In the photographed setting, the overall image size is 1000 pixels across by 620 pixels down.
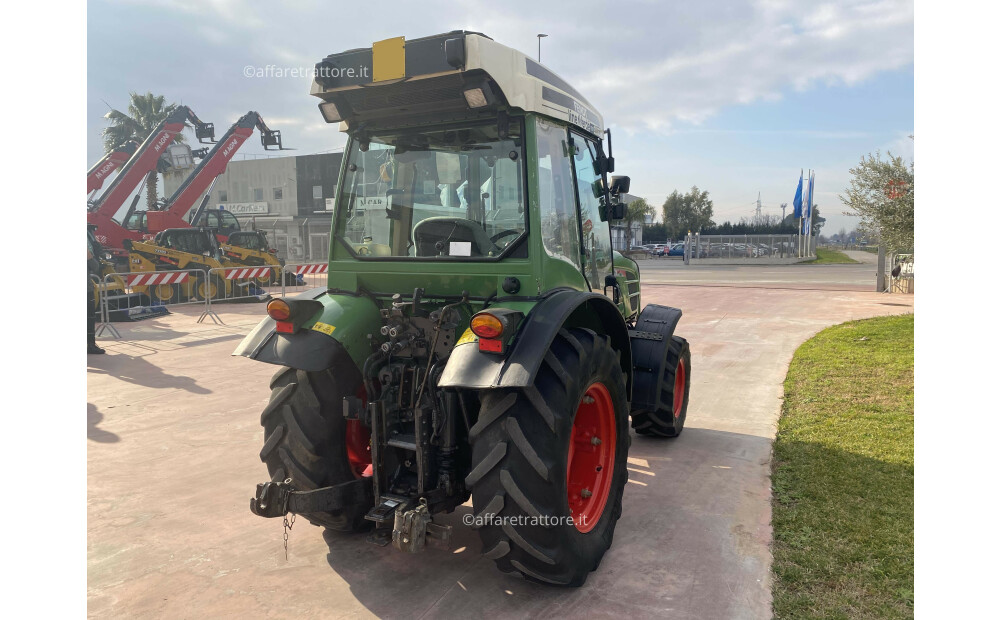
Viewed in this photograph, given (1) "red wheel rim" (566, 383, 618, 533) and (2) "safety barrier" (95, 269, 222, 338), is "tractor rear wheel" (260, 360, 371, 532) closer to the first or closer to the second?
(1) "red wheel rim" (566, 383, 618, 533)

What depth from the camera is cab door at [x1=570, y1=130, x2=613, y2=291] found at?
4.30 metres

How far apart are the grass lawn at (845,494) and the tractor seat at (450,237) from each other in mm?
2409

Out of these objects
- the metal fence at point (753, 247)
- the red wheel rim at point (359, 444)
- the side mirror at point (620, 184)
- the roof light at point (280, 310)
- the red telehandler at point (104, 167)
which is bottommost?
the red wheel rim at point (359, 444)

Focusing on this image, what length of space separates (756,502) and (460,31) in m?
3.64

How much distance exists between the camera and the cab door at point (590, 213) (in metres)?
4.30

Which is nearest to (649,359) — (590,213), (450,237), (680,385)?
(680,385)

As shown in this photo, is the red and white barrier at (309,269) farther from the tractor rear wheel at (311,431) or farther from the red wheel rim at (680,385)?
the tractor rear wheel at (311,431)

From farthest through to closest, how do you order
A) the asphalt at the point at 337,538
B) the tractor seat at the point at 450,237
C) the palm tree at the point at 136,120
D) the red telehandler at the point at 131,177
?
1. the palm tree at the point at 136,120
2. the red telehandler at the point at 131,177
3. the tractor seat at the point at 450,237
4. the asphalt at the point at 337,538

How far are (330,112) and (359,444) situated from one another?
2.00 m

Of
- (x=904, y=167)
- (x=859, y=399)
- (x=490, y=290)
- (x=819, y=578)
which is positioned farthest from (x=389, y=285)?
(x=904, y=167)

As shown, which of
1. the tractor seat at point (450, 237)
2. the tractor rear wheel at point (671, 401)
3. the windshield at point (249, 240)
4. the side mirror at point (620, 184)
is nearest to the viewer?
the tractor seat at point (450, 237)

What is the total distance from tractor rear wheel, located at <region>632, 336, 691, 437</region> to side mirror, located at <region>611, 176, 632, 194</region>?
4.42 ft

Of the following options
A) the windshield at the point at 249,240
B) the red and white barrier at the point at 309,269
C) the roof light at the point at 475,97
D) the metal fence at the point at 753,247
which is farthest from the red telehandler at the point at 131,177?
the metal fence at the point at 753,247

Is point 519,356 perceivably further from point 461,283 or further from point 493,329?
point 461,283
